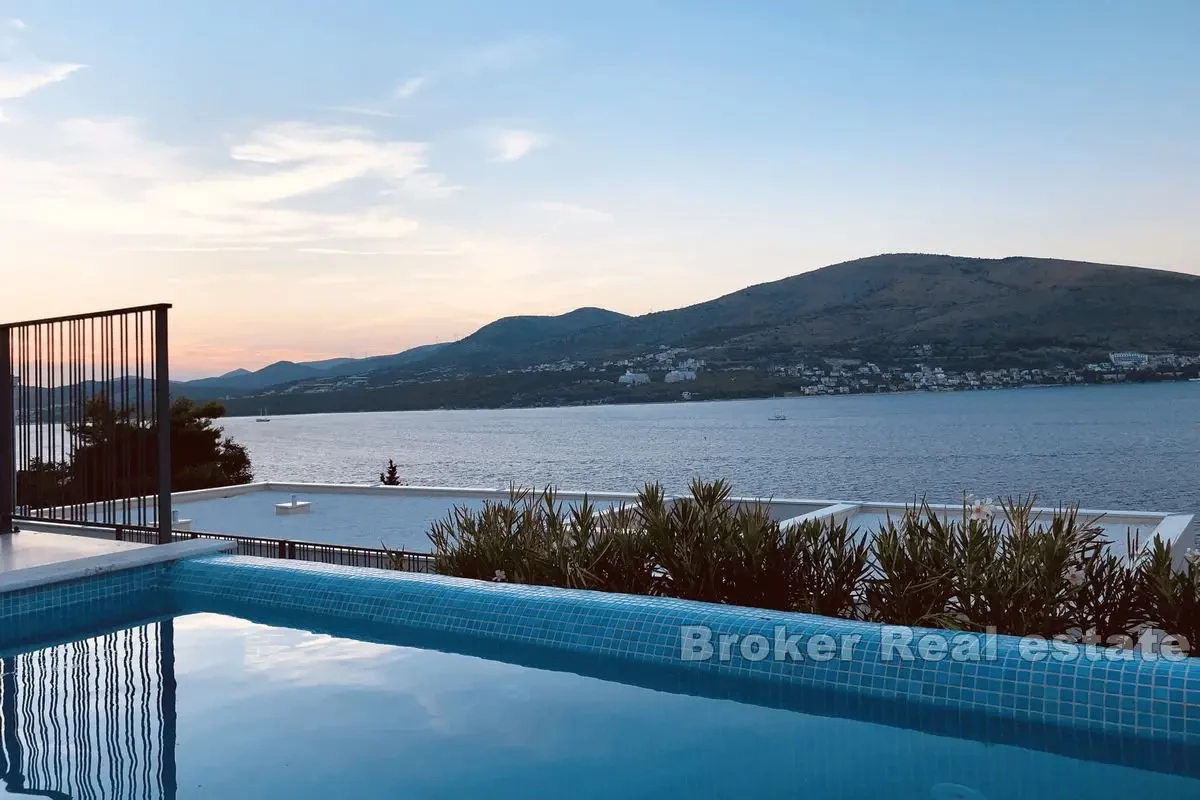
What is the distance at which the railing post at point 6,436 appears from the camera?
696 cm

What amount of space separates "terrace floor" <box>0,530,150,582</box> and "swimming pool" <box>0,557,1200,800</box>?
0.34 m

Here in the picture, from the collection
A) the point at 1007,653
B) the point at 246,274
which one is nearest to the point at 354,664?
the point at 1007,653

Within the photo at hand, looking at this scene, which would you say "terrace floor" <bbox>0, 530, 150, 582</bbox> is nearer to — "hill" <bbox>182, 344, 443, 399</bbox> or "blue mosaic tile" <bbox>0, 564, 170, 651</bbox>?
"blue mosaic tile" <bbox>0, 564, 170, 651</bbox>

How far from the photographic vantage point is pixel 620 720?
4051 mm

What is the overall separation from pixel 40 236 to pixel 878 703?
12365 mm

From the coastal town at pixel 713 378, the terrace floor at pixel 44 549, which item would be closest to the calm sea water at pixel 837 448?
the coastal town at pixel 713 378

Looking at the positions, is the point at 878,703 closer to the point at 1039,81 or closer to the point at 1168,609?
the point at 1168,609

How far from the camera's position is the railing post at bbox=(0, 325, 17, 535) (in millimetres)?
6961

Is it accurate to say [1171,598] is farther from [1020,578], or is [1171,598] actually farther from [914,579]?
[914,579]

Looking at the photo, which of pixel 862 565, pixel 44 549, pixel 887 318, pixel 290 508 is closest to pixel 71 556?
pixel 44 549

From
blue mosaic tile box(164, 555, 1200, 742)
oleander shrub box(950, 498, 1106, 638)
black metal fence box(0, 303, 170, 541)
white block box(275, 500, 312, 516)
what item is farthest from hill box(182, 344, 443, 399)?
oleander shrub box(950, 498, 1106, 638)

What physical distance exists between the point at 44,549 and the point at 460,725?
3.79 m

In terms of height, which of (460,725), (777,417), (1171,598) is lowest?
(777,417)

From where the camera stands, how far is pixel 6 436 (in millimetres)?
6973
